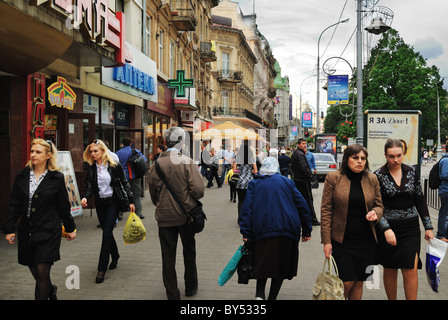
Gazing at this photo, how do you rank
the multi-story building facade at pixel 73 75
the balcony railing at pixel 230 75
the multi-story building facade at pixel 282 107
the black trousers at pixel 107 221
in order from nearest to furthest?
the black trousers at pixel 107 221, the multi-story building facade at pixel 73 75, the balcony railing at pixel 230 75, the multi-story building facade at pixel 282 107

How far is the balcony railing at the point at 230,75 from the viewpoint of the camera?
46750 millimetres

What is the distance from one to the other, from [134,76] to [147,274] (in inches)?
389

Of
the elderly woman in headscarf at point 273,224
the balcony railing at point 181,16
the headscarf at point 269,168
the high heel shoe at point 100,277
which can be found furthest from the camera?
the balcony railing at point 181,16

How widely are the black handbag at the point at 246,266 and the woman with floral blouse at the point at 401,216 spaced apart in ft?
4.33

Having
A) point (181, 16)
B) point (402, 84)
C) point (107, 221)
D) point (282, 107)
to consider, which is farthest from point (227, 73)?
point (282, 107)

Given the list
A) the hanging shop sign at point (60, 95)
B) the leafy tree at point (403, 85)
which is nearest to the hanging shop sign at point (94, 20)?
the hanging shop sign at point (60, 95)

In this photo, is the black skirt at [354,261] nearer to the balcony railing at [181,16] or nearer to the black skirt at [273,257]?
the black skirt at [273,257]

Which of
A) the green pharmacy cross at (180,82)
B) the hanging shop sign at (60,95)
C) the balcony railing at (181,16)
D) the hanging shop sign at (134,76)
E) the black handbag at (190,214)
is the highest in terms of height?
the balcony railing at (181,16)

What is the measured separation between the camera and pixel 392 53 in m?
48.3

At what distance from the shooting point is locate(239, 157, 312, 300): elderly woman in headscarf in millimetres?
4156

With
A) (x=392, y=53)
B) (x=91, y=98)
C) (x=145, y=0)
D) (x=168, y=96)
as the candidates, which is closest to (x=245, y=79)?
(x=392, y=53)

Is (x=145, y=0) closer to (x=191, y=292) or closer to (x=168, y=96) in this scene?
(x=168, y=96)

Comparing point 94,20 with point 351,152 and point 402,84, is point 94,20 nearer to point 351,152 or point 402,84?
point 351,152

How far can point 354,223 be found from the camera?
4.03 meters
